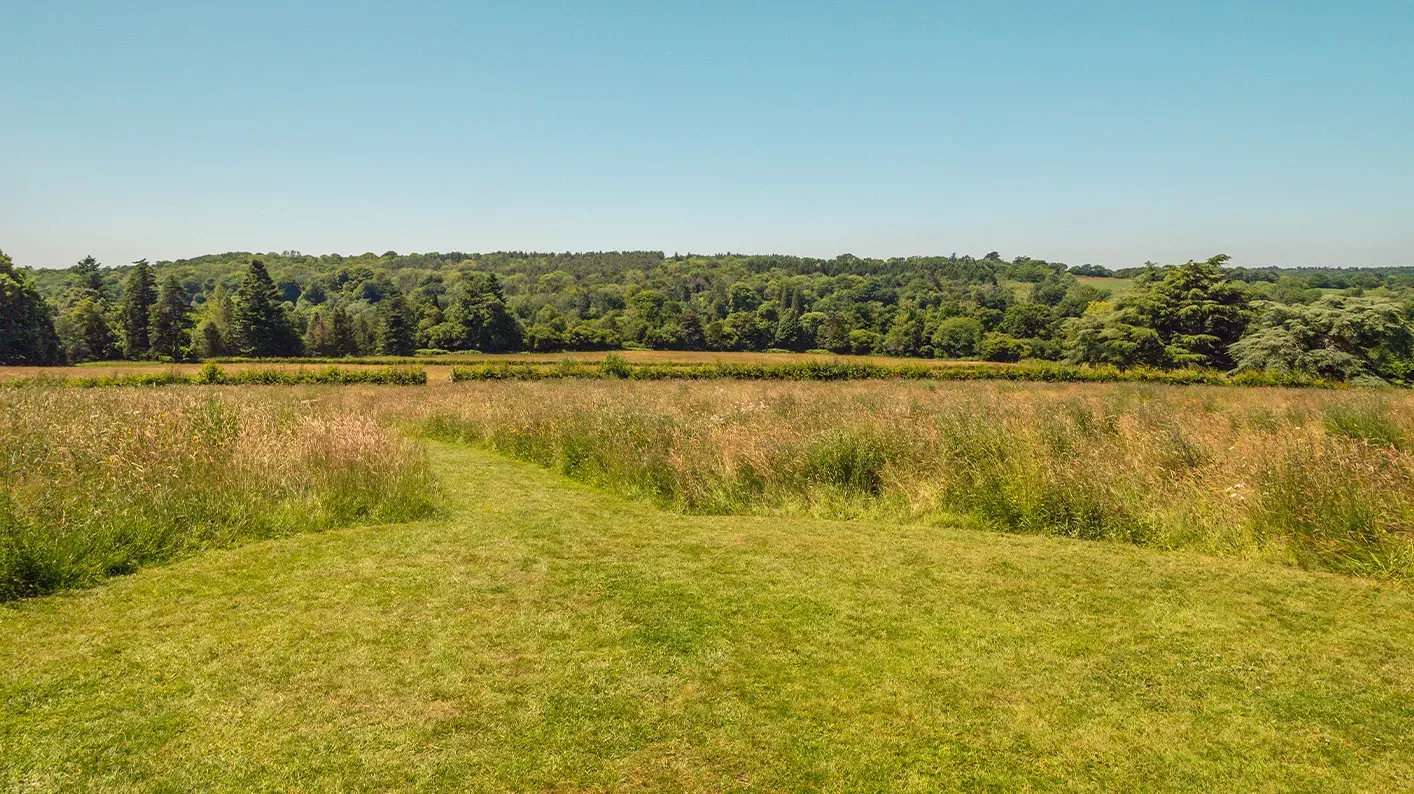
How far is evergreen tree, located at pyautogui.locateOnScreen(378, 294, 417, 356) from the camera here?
72.3 metres

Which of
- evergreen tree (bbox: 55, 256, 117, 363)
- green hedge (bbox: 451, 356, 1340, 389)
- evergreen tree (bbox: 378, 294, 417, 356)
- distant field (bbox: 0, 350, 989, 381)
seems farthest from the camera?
evergreen tree (bbox: 378, 294, 417, 356)

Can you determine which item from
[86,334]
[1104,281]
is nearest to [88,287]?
[86,334]

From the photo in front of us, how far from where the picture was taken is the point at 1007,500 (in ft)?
27.2

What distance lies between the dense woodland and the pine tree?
0.15 metres

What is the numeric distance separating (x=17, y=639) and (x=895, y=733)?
18.1ft

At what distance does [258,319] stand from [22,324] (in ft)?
51.0

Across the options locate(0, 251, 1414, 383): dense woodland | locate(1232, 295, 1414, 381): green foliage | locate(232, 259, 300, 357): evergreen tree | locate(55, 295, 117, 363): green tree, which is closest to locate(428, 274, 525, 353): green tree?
locate(0, 251, 1414, 383): dense woodland

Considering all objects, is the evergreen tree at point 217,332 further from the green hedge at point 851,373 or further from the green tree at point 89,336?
the green hedge at point 851,373

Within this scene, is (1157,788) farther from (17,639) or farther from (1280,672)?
(17,639)

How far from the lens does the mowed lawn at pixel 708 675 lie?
128 inches

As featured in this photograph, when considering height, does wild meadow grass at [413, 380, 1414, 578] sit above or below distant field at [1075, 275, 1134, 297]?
below

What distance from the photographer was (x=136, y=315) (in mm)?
63656

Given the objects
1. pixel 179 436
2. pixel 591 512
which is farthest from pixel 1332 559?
pixel 179 436

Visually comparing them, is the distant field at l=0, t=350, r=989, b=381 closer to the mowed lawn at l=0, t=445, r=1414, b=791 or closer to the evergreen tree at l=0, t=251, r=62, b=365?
the evergreen tree at l=0, t=251, r=62, b=365
